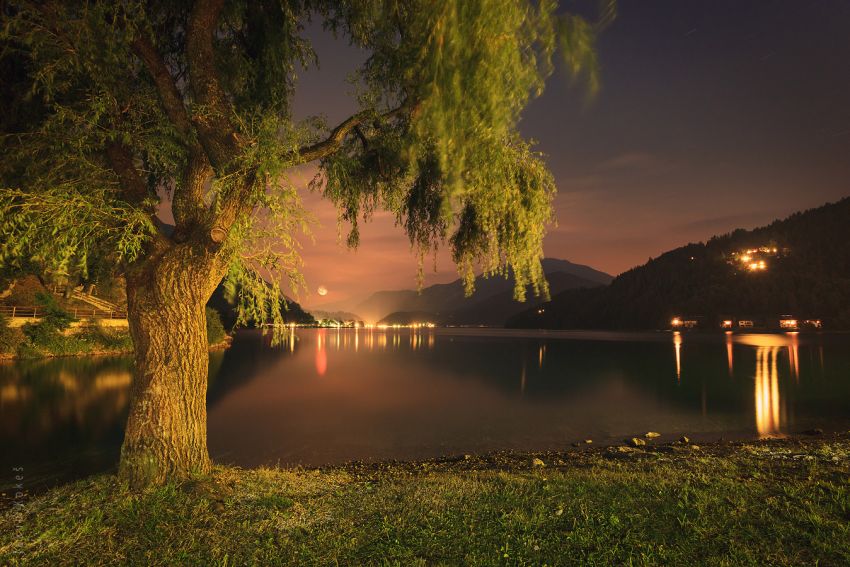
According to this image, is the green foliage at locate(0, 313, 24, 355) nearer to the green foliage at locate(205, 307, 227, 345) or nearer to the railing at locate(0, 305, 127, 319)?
the railing at locate(0, 305, 127, 319)

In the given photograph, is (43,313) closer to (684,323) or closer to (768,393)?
(768,393)

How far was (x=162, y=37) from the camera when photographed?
358 inches

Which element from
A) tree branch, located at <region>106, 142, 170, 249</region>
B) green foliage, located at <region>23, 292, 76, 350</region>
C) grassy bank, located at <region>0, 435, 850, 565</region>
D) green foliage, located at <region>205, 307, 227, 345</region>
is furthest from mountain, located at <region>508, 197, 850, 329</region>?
green foliage, located at <region>23, 292, 76, 350</region>

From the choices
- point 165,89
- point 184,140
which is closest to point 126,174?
point 184,140

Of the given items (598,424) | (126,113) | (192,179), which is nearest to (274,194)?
(192,179)

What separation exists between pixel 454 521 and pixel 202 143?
7.49m

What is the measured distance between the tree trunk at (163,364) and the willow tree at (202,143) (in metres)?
0.02

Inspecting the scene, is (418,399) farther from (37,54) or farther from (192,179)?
Answer: (37,54)

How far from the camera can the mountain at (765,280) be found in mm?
139125

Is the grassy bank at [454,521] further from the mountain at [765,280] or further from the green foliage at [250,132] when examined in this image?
the mountain at [765,280]

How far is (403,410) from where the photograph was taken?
26875 millimetres

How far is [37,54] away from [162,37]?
97.2 inches

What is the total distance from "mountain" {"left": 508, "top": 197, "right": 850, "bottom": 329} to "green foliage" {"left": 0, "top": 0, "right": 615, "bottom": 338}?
171104mm

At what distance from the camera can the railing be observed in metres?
41.4
